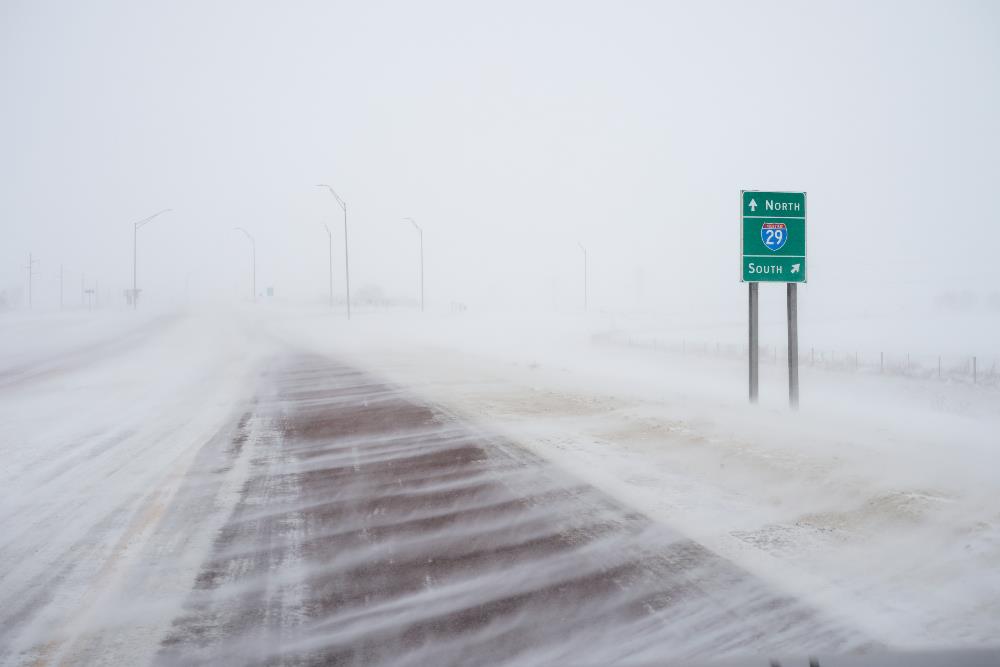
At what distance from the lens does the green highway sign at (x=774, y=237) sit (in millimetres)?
12086

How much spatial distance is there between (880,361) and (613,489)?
95.7 feet

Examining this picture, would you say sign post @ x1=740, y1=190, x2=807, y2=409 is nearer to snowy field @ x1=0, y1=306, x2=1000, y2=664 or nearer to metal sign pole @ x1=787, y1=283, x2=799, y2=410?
metal sign pole @ x1=787, y1=283, x2=799, y2=410

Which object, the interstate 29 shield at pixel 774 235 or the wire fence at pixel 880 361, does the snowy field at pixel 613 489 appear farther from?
the wire fence at pixel 880 361

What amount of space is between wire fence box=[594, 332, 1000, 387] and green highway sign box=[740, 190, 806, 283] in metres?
15.4

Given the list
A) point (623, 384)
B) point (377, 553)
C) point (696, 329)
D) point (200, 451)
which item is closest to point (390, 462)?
point (200, 451)

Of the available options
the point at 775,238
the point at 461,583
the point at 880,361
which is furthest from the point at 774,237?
the point at 880,361

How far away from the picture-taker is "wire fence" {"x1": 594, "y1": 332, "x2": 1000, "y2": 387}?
25.6 m

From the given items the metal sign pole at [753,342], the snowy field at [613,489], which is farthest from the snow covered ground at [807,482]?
the metal sign pole at [753,342]

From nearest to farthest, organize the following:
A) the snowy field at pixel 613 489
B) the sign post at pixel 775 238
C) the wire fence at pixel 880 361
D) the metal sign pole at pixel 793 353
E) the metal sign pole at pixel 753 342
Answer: the snowy field at pixel 613 489 → the sign post at pixel 775 238 → the metal sign pole at pixel 793 353 → the metal sign pole at pixel 753 342 → the wire fence at pixel 880 361

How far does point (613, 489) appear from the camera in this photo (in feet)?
24.6

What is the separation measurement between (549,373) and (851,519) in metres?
14.1

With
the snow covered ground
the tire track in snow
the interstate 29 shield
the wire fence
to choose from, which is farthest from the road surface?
the wire fence

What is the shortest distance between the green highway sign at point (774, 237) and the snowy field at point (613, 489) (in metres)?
2.37

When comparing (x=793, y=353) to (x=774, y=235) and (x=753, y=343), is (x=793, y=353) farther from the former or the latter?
(x=774, y=235)
